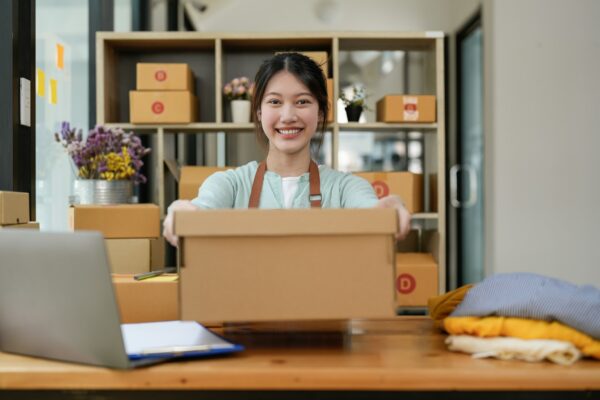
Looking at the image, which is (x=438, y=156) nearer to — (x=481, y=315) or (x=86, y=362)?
(x=481, y=315)

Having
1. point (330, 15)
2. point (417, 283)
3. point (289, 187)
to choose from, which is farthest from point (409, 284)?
point (330, 15)

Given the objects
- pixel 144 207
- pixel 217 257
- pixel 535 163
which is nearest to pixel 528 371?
pixel 217 257

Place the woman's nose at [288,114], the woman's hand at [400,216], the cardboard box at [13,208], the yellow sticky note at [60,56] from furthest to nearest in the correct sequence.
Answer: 1. the yellow sticky note at [60,56]
2. the cardboard box at [13,208]
3. the woman's nose at [288,114]
4. the woman's hand at [400,216]

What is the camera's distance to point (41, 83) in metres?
2.78

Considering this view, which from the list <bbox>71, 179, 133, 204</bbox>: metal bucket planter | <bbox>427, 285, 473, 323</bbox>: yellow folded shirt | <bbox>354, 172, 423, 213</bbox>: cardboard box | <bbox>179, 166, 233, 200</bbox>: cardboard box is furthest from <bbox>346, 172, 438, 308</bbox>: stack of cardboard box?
<bbox>427, 285, 473, 323</bbox>: yellow folded shirt

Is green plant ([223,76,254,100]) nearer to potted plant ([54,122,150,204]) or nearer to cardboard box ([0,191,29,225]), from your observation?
potted plant ([54,122,150,204])

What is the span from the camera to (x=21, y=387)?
98cm

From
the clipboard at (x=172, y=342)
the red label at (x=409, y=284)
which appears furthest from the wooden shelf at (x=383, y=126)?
the clipboard at (x=172, y=342)

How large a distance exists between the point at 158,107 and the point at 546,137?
2.34 metres

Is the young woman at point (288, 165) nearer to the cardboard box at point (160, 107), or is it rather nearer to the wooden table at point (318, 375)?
the wooden table at point (318, 375)

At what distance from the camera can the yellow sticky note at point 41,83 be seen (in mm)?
2730

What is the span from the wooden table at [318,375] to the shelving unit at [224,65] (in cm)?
234

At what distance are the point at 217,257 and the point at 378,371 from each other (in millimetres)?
291

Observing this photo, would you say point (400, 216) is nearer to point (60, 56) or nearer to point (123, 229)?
point (123, 229)
